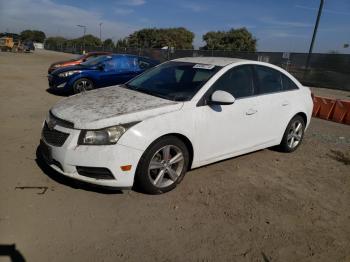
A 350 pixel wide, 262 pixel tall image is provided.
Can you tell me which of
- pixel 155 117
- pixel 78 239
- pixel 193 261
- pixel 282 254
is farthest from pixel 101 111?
pixel 282 254

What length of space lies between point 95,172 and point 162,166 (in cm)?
79

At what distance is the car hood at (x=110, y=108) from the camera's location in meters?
3.78

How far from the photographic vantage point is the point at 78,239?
321 centimetres

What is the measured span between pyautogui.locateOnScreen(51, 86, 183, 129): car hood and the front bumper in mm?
213

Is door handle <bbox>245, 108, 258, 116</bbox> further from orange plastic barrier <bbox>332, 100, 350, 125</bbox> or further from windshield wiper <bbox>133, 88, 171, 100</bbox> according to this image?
orange plastic barrier <bbox>332, 100, 350, 125</bbox>

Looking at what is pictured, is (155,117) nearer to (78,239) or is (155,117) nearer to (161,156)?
(161,156)

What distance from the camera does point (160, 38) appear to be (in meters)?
87.7

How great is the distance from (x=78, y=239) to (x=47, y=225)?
40 cm

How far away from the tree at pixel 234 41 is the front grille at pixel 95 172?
223ft

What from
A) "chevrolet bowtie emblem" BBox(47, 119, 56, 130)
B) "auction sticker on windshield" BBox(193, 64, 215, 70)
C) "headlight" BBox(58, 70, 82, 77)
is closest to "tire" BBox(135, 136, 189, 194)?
"chevrolet bowtie emblem" BBox(47, 119, 56, 130)

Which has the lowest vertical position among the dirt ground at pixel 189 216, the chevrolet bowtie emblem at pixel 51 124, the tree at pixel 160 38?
the tree at pixel 160 38

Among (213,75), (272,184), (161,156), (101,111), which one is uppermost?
(213,75)

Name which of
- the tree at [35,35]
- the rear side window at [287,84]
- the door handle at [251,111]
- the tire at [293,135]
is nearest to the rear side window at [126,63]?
the rear side window at [287,84]

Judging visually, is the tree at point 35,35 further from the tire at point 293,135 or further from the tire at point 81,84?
the tire at point 293,135
